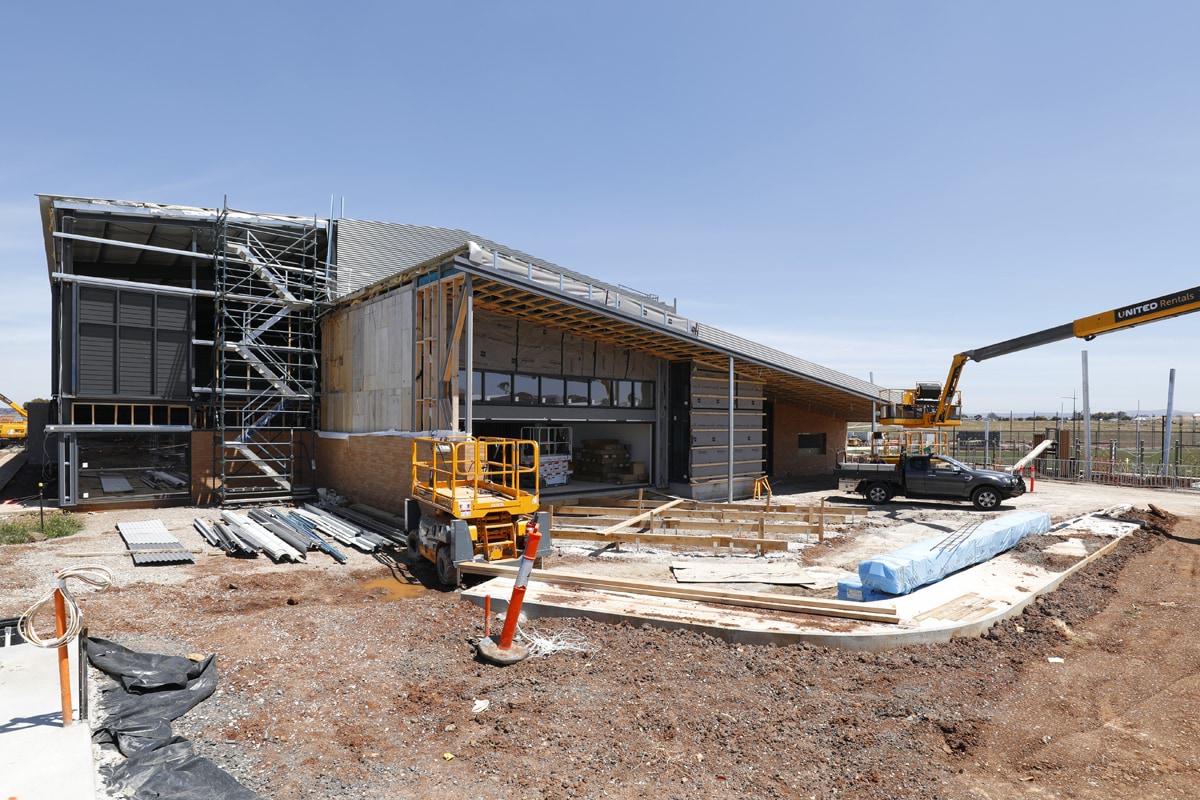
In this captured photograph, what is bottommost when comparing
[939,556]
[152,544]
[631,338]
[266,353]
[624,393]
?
[152,544]

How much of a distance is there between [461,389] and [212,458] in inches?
377

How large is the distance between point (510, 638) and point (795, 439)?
26.3m

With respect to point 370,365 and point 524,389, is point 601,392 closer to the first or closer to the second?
point 524,389

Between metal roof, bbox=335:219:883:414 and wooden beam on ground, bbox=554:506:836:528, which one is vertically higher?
metal roof, bbox=335:219:883:414

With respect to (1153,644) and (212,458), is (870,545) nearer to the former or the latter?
(1153,644)

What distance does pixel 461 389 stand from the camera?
57.3 ft

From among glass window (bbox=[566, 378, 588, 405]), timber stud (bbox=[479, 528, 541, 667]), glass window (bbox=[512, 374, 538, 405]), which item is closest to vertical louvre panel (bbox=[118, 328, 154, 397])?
glass window (bbox=[512, 374, 538, 405])

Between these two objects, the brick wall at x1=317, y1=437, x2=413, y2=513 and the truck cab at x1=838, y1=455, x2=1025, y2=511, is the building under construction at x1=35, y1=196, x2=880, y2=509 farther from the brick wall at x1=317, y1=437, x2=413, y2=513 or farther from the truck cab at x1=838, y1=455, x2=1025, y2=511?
the truck cab at x1=838, y1=455, x2=1025, y2=511

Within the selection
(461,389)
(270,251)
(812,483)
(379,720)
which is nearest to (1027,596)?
(379,720)

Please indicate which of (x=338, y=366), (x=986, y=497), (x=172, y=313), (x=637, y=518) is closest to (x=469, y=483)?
(x=637, y=518)

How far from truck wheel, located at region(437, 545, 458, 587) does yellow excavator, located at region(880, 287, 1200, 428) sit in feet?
61.0

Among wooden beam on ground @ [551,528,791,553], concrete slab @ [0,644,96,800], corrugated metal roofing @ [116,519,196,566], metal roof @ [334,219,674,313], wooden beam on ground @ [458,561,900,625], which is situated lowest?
corrugated metal roofing @ [116,519,196,566]

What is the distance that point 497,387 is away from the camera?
18609mm

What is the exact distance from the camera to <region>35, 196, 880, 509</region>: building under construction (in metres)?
17.8
